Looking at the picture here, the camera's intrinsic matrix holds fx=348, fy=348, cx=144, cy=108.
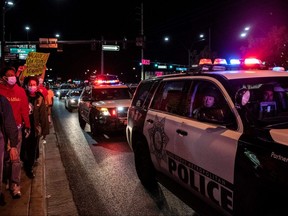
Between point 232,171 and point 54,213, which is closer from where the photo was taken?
point 232,171

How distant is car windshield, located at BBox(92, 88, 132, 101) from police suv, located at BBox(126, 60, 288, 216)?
6.56 meters

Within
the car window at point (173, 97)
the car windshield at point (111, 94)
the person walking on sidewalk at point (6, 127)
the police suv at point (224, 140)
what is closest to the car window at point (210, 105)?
the police suv at point (224, 140)

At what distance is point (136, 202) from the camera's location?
525cm

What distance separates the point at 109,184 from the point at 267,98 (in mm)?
3348

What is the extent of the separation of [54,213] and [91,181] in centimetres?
165

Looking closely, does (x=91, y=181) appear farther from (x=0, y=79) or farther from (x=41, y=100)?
(x=0, y=79)

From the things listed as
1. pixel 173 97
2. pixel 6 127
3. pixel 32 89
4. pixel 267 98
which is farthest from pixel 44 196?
pixel 267 98

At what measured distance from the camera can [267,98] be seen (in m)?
4.10

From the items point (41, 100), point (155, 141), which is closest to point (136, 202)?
point (155, 141)

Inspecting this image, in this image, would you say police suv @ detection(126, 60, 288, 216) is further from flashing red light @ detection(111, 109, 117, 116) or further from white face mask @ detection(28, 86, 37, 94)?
flashing red light @ detection(111, 109, 117, 116)

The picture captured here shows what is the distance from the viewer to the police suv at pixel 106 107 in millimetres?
10656

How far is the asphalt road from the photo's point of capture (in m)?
5.00

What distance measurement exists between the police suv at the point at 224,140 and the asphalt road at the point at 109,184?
33 centimetres

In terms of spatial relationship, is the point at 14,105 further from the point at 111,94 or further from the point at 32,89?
the point at 111,94
